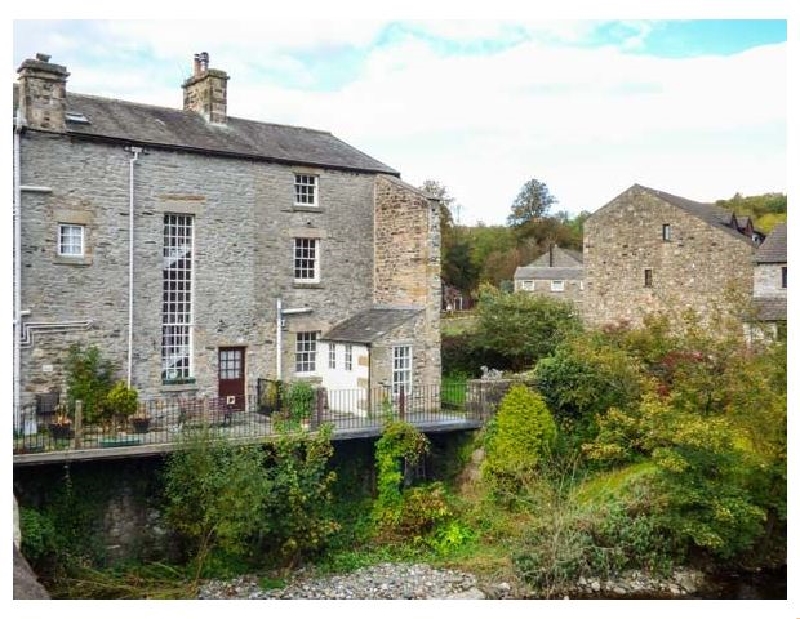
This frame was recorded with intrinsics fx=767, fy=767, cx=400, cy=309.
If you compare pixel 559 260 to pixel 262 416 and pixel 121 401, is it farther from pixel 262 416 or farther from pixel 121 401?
pixel 121 401

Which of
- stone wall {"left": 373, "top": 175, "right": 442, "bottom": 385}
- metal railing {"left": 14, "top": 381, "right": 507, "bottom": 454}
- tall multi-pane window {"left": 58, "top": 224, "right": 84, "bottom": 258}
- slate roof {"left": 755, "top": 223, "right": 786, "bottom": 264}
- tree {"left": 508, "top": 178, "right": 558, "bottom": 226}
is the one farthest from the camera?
tree {"left": 508, "top": 178, "right": 558, "bottom": 226}

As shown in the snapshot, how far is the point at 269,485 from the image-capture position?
1084 centimetres

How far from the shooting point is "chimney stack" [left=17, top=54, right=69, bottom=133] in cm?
1246

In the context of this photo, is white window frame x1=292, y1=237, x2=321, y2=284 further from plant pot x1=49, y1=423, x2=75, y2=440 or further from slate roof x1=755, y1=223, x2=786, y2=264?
slate roof x1=755, y1=223, x2=786, y2=264

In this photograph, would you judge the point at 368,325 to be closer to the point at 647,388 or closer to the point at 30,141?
the point at 647,388

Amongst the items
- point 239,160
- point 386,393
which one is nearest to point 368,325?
point 386,393

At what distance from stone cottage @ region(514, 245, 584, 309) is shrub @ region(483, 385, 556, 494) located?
70.8 feet

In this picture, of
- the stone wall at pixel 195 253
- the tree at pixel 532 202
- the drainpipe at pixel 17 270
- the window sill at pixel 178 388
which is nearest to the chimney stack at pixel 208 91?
the stone wall at pixel 195 253

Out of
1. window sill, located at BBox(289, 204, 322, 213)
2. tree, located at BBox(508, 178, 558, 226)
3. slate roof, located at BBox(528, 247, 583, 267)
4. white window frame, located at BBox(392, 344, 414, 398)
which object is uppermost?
tree, located at BBox(508, 178, 558, 226)

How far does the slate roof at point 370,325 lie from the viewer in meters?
15.1

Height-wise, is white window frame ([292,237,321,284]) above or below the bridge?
above

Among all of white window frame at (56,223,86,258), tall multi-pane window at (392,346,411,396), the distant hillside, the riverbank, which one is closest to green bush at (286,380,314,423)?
tall multi-pane window at (392,346,411,396)

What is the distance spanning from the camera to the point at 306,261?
1606cm
